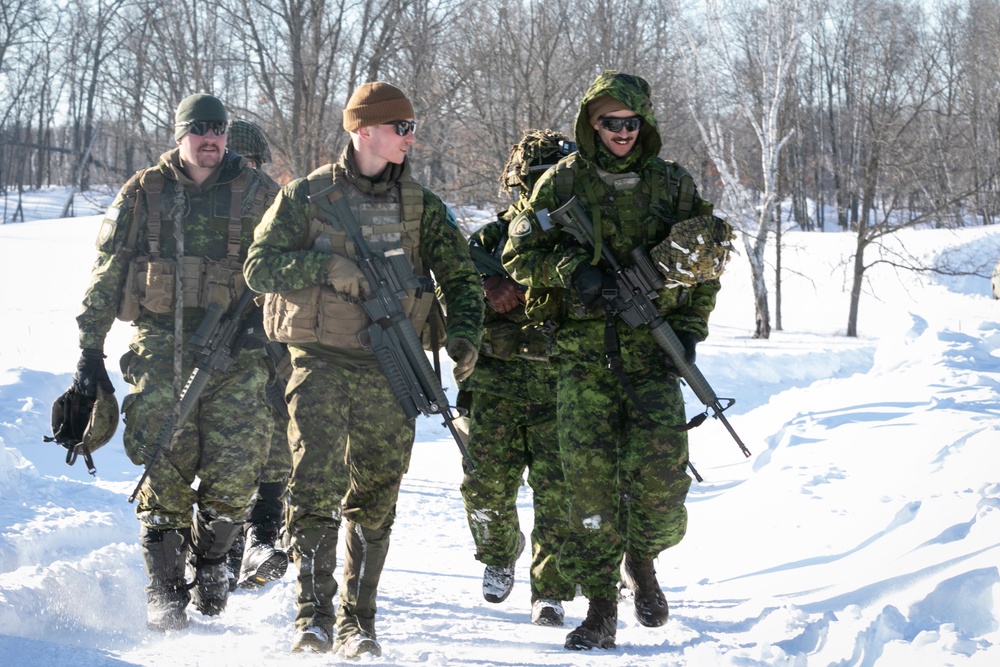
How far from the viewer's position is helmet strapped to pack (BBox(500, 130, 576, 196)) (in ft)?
17.8

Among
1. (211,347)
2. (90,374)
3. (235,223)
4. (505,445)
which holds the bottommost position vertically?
(505,445)

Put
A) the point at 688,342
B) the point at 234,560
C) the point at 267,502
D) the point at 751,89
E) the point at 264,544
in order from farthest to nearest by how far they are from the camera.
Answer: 1. the point at 751,89
2. the point at 267,502
3. the point at 264,544
4. the point at 234,560
5. the point at 688,342

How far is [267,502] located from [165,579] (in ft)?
4.00

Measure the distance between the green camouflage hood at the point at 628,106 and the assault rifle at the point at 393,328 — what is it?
0.97 meters

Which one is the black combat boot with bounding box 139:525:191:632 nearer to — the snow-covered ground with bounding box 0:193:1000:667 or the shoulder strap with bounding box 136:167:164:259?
the snow-covered ground with bounding box 0:193:1000:667

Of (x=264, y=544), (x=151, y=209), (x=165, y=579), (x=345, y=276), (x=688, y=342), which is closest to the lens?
(x=345, y=276)

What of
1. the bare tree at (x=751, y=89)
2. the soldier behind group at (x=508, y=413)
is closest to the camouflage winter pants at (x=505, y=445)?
the soldier behind group at (x=508, y=413)

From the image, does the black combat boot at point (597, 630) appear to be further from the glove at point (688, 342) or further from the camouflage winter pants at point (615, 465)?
the glove at point (688, 342)

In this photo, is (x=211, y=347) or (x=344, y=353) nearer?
(x=344, y=353)

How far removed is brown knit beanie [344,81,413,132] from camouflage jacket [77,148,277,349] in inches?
39.2

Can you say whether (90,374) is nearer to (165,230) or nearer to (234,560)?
(165,230)

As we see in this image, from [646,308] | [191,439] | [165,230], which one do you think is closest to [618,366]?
[646,308]

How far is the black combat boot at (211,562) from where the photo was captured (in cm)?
483

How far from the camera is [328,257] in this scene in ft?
13.5
